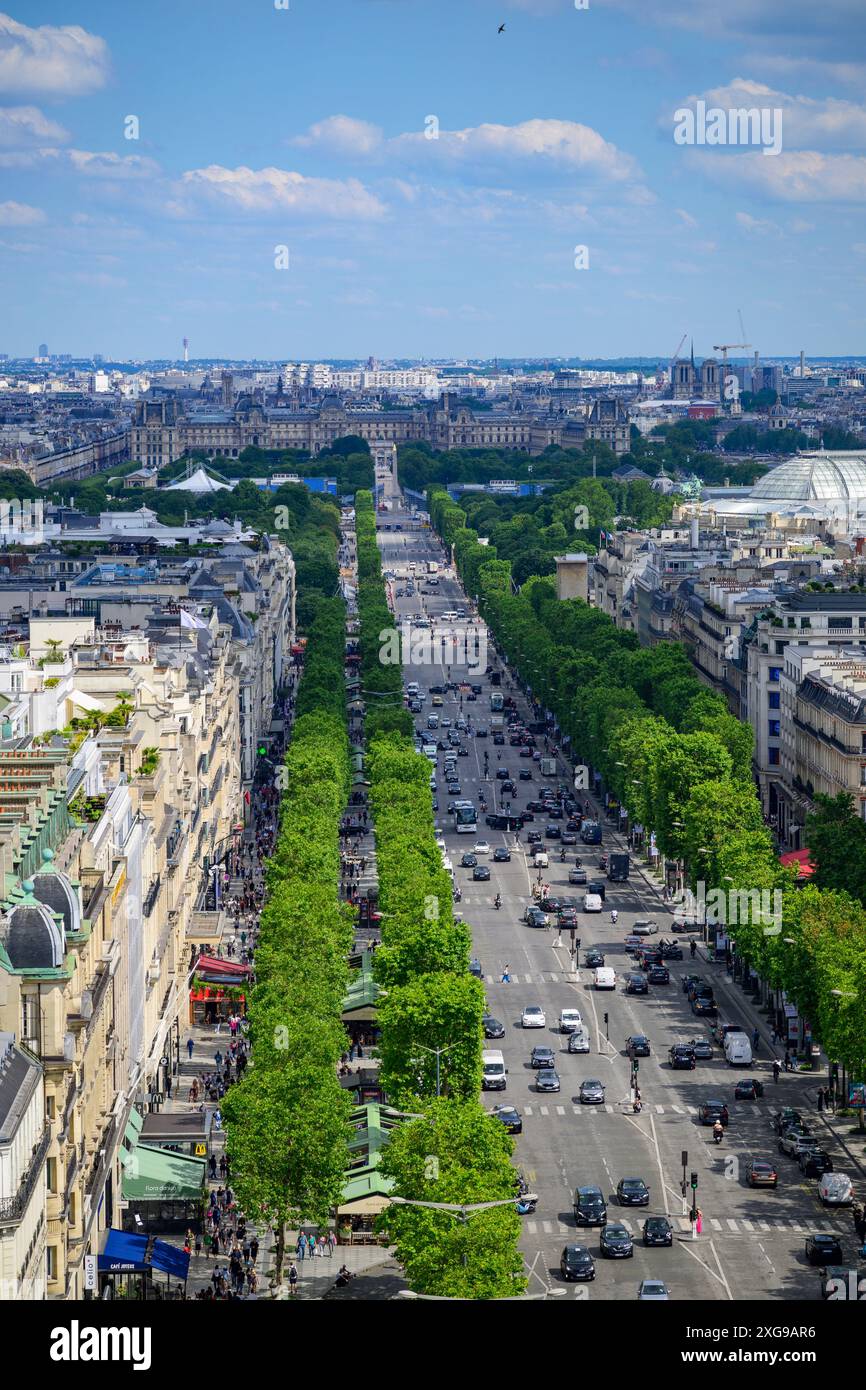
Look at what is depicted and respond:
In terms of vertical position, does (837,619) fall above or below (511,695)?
above

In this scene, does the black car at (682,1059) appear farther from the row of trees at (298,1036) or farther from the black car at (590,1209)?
the black car at (590,1209)

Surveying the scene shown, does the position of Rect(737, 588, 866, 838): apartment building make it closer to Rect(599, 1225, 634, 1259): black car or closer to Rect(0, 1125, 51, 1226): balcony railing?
Rect(599, 1225, 634, 1259): black car

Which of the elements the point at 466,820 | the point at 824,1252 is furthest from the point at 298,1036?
the point at 466,820

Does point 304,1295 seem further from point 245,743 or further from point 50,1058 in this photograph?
point 245,743

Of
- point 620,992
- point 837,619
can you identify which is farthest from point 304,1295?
point 837,619

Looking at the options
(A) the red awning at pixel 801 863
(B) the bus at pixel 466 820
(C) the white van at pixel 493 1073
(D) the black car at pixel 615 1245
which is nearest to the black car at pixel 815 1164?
(D) the black car at pixel 615 1245

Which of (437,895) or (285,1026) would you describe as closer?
(285,1026)
